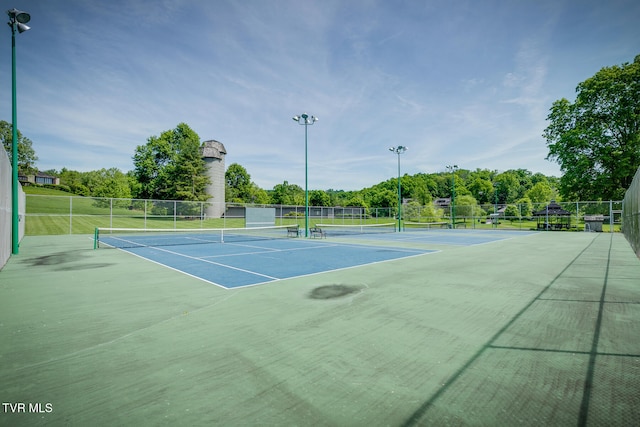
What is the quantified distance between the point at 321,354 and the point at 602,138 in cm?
4736

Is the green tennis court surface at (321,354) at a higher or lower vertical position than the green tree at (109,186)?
lower

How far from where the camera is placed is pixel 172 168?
49719mm

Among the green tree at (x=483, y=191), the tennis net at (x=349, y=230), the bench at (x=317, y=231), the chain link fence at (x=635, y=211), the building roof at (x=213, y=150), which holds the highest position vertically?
the building roof at (x=213, y=150)

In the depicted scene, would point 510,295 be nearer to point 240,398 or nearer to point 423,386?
point 423,386

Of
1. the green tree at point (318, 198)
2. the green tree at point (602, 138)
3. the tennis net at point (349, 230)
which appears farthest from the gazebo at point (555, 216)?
the green tree at point (318, 198)

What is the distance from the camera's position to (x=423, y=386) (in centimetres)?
305

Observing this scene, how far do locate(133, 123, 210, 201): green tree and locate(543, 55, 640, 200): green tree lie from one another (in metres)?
51.2

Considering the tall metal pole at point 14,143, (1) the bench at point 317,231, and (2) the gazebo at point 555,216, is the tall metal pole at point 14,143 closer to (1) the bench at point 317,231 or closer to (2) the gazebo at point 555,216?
(1) the bench at point 317,231

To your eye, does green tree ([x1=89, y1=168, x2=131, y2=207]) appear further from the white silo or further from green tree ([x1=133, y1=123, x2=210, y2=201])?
the white silo

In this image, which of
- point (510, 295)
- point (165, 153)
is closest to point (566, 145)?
point (510, 295)

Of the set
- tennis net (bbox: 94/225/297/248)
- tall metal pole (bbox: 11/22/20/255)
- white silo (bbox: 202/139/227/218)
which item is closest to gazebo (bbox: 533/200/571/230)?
tennis net (bbox: 94/225/297/248)

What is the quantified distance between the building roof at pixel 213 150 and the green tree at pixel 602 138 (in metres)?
50.1

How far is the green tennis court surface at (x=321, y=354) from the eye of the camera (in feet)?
8.83

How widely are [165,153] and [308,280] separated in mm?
55606
